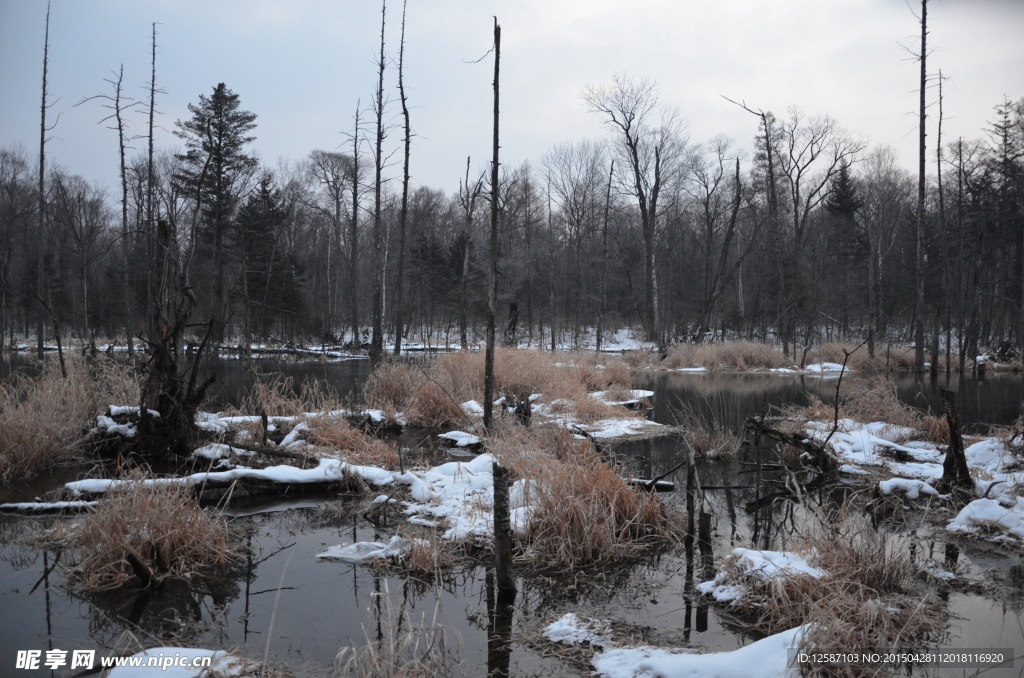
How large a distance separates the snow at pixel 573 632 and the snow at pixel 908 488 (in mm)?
4672

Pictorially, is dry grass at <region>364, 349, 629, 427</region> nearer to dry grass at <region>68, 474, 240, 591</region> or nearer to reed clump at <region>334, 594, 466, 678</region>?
dry grass at <region>68, 474, 240, 591</region>

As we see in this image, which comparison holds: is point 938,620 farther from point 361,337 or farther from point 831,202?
point 831,202

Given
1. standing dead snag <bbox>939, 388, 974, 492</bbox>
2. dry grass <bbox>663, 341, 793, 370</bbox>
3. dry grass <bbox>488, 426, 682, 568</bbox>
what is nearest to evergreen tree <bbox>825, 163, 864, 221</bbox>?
dry grass <bbox>663, 341, 793, 370</bbox>

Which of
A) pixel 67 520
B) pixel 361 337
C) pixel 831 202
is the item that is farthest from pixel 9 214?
pixel 831 202

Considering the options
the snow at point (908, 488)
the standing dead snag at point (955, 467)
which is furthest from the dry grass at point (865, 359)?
the snow at point (908, 488)

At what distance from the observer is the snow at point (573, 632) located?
4000 millimetres

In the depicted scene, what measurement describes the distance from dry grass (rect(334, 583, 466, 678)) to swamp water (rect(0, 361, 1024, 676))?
0.05 m

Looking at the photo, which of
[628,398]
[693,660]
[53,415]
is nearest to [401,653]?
[693,660]

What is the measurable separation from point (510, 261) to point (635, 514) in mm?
28087

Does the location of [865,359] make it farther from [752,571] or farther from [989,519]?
Result: [752,571]

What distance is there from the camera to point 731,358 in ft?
84.5

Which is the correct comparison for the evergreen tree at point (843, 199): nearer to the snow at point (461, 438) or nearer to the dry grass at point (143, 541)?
the snow at point (461, 438)

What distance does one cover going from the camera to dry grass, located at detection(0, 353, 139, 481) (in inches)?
297

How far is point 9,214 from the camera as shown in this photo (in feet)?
74.2
